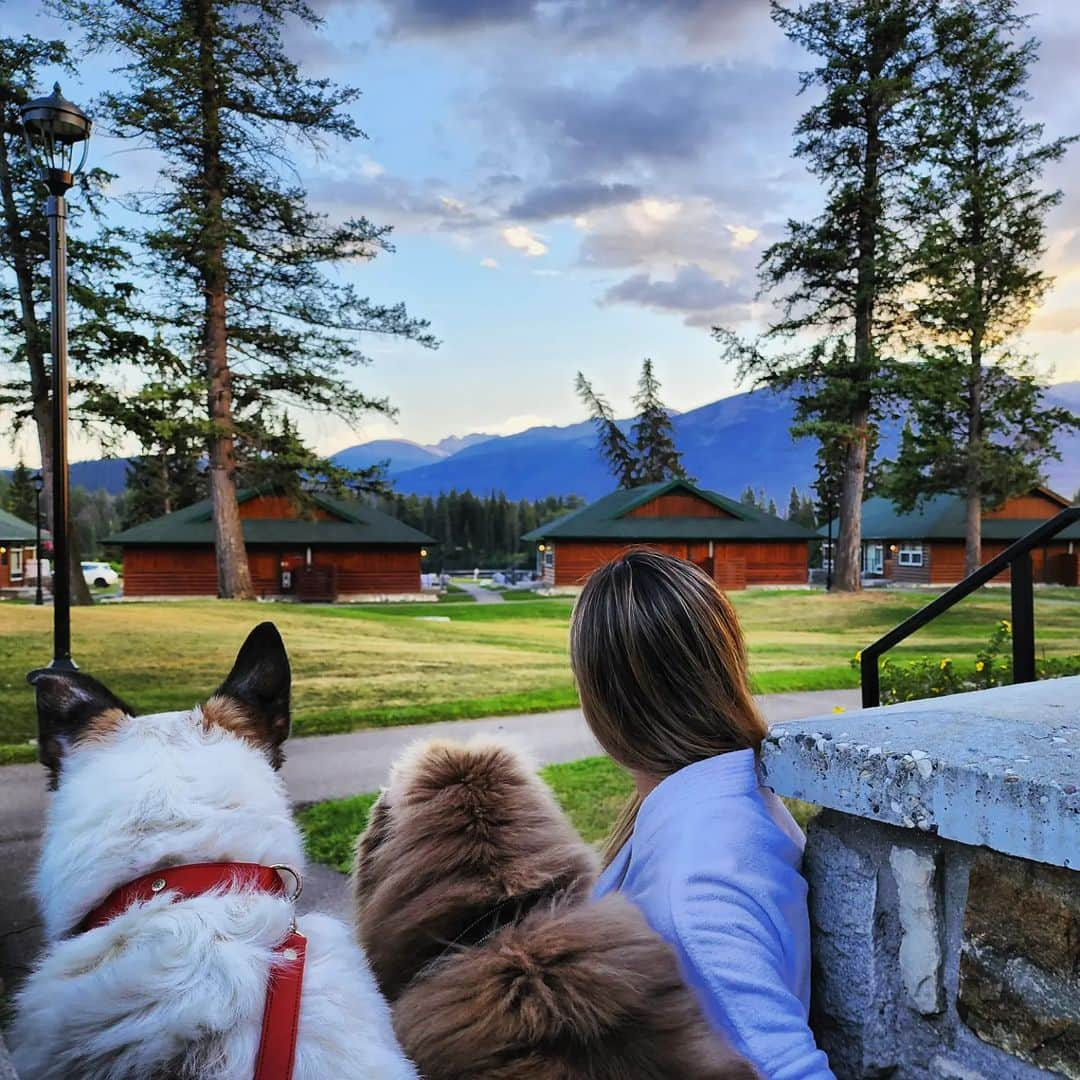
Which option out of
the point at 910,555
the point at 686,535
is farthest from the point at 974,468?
the point at 686,535

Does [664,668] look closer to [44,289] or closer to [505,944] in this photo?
[505,944]

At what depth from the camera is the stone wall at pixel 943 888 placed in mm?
778

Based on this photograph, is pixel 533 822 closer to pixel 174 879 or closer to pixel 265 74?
pixel 174 879

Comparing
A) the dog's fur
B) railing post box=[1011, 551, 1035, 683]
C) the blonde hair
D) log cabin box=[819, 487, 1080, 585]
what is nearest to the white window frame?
log cabin box=[819, 487, 1080, 585]

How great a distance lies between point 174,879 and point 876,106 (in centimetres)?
1159

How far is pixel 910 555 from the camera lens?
12.3 m

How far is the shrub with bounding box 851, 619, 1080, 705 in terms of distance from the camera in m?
4.77

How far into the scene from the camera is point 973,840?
31.5 inches

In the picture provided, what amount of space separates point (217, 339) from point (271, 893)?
8.41 metres

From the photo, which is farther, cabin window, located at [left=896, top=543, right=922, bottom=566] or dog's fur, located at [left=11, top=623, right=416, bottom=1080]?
cabin window, located at [left=896, top=543, right=922, bottom=566]

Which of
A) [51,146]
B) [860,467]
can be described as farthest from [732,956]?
[860,467]

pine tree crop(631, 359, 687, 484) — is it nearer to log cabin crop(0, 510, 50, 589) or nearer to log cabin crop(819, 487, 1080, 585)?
log cabin crop(819, 487, 1080, 585)

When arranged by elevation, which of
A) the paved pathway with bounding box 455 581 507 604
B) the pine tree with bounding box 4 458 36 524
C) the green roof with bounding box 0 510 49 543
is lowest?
the paved pathway with bounding box 455 581 507 604

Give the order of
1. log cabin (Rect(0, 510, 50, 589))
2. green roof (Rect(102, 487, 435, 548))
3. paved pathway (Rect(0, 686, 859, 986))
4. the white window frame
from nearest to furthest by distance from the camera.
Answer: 1. paved pathway (Rect(0, 686, 859, 986))
2. log cabin (Rect(0, 510, 50, 589))
3. green roof (Rect(102, 487, 435, 548))
4. the white window frame
